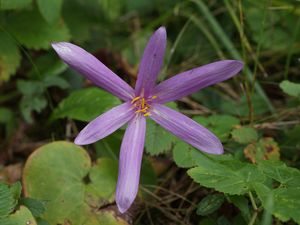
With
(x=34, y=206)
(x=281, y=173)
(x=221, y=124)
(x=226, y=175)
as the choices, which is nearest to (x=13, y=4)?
(x=34, y=206)

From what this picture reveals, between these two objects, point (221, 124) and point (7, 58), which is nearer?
point (221, 124)

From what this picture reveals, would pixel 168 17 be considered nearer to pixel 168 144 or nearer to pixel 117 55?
pixel 117 55

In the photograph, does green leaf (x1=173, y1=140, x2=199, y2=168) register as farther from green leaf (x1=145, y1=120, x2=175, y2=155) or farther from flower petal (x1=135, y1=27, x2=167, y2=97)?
flower petal (x1=135, y1=27, x2=167, y2=97)

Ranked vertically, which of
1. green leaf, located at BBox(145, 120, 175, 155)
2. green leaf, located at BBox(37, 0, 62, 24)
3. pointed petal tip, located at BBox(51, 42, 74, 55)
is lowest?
green leaf, located at BBox(145, 120, 175, 155)

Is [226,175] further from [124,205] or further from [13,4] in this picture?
[13,4]

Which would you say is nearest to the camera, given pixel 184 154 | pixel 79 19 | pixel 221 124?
pixel 184 154

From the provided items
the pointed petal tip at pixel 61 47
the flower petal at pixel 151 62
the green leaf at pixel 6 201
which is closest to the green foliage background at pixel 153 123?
the green leaf at pixel 6 201

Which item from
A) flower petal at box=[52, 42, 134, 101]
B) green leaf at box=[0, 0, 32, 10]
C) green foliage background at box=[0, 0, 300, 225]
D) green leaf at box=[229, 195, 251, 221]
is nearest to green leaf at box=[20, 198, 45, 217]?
green foliage background at box=[0, 0, 300, 225]
